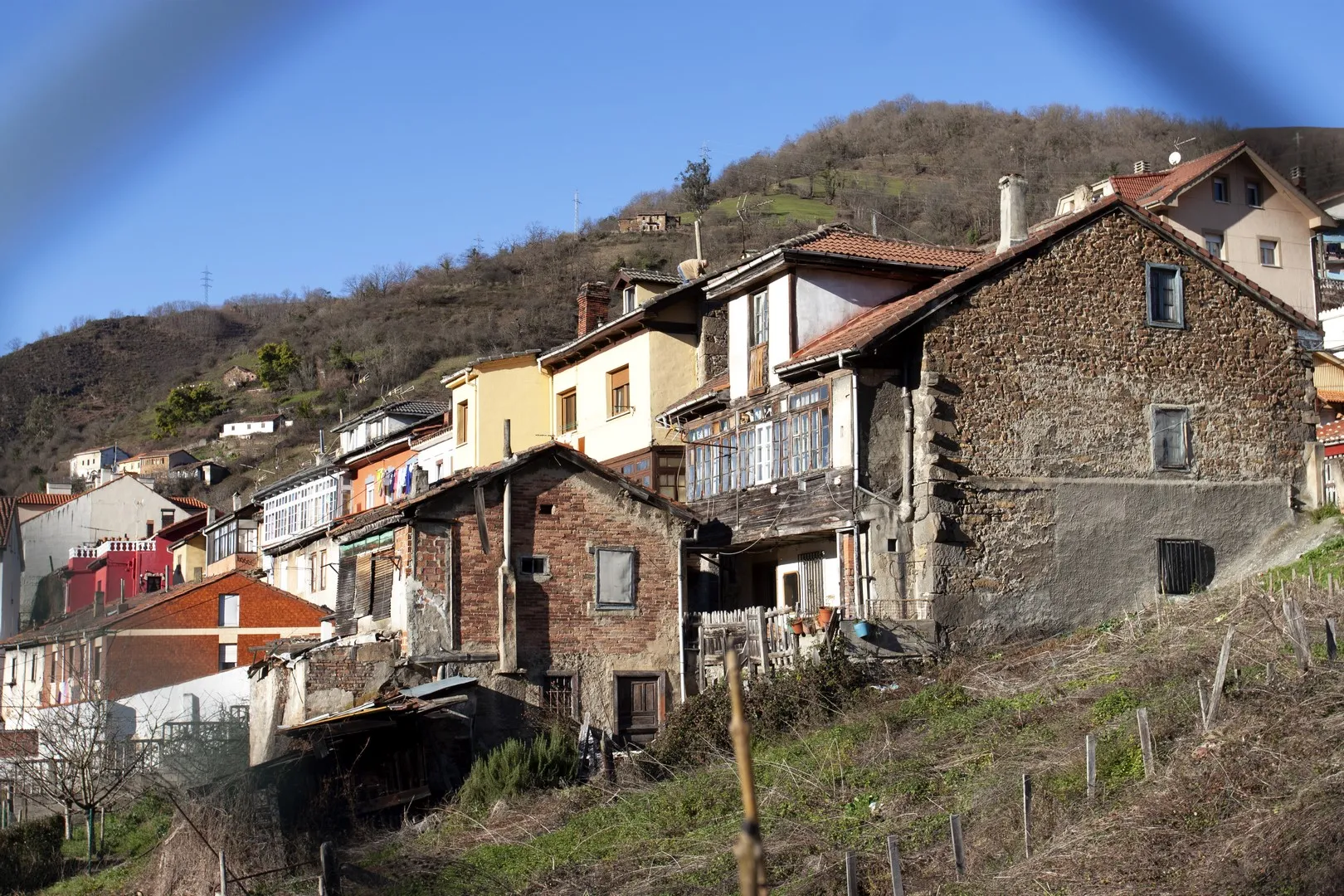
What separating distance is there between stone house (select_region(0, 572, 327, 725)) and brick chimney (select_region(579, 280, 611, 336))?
1267 cm

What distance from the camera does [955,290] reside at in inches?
1089

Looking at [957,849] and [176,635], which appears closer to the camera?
[957,849]

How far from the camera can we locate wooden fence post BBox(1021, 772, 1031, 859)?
1586 centimetres

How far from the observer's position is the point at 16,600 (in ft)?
216

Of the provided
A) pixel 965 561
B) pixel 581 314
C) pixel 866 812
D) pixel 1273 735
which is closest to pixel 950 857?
pixel 866 812

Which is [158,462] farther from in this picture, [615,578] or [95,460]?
[615,578]

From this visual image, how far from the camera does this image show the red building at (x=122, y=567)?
65625 millimetres

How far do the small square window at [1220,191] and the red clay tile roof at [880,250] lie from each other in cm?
1573

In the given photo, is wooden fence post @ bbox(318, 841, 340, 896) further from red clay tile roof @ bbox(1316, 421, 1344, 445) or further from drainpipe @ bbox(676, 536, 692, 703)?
red clay tile roof @ bbox(1316, 421, 1344, 445)

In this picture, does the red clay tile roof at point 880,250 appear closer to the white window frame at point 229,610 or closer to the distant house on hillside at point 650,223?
the white window frame at point 229,610

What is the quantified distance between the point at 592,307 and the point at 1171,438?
21056 mm

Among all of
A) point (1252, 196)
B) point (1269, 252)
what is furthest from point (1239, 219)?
point (1269, 252)

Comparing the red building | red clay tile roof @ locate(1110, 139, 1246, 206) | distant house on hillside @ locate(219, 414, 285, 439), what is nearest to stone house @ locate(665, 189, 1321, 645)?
red clay tile roof @ locate(1110, 139, 1246, 206)

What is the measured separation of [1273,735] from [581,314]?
105 ft
